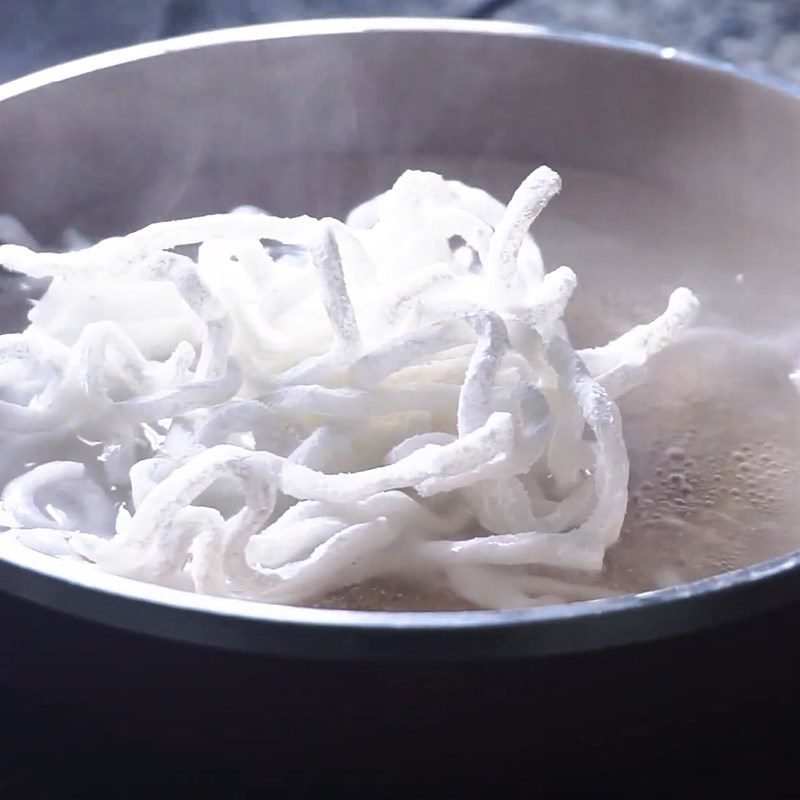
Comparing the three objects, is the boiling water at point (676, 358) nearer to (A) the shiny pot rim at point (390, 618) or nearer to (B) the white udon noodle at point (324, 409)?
(B) the white udon noodle at point (324, 409)

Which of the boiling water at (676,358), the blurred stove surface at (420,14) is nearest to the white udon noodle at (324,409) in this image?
the boiling water at (676,358)

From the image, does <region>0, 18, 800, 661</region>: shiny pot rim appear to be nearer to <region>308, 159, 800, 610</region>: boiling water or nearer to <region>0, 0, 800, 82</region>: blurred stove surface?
<region>308, 159, 800, 610</region>: boiling water

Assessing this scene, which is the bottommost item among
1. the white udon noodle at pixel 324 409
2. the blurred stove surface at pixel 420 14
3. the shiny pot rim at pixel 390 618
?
the shiny pot rim at pixel 390 618

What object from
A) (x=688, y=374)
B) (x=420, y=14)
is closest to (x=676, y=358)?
(x=688, y=374)

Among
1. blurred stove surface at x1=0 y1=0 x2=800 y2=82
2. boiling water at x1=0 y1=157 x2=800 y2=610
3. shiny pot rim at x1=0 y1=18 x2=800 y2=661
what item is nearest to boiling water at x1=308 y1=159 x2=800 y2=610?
boiling water at x1=0 y1=157 x2=800 y2=610

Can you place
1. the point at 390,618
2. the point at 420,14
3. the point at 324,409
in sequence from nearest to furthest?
the point at 390,618, the point at 324,409, the point at 420,14

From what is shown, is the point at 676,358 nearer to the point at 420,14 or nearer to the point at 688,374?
the point at 688,374
